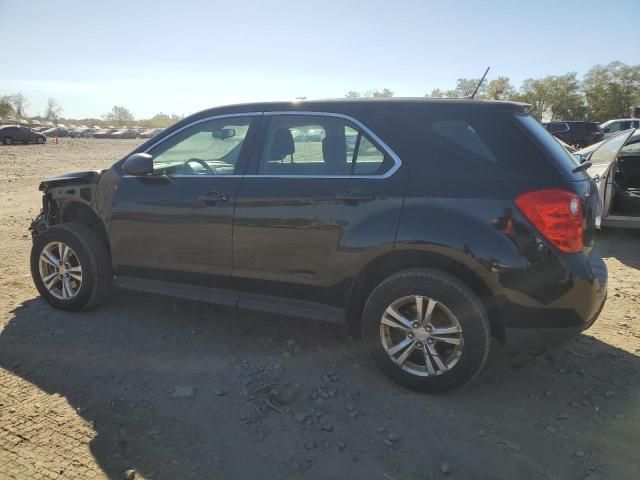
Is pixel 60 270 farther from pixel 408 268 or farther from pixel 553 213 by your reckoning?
pixel 553 213

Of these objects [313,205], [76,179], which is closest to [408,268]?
[313,205]

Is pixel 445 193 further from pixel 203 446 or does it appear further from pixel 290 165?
pixel 203 446

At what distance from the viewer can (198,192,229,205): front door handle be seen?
347cm

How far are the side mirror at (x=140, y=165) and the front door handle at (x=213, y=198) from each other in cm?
49

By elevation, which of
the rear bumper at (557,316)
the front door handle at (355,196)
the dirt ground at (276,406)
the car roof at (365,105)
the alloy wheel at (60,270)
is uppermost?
the car roof at (365,105)

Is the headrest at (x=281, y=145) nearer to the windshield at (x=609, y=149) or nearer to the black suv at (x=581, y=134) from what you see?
the windshield at (x=609, y=149)

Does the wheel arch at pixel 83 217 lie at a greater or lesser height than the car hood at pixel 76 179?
lesser

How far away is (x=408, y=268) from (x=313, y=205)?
73 cm

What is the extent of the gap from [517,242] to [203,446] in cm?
204

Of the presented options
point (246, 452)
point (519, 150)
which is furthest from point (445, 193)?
point (246, 452)

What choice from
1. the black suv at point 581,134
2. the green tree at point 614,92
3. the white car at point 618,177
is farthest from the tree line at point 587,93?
the white car at point 618,177

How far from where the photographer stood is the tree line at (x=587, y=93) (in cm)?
5275

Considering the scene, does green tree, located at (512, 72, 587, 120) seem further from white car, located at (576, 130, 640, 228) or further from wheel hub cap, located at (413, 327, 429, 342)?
wheel hub cap, located at (413, 327, 429, 342)

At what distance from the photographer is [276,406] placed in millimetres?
2961
